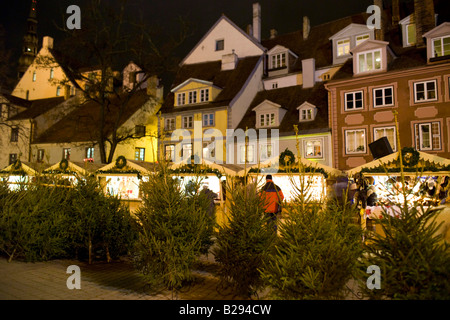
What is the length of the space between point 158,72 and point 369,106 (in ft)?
54.1

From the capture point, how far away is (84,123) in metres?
33.7

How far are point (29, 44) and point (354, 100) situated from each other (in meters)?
66.5

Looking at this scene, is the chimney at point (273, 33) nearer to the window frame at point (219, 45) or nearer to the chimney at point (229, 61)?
the window frame at point (219, 45)

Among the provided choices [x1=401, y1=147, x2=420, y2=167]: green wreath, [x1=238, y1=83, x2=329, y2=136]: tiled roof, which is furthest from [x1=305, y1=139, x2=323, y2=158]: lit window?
[x1=401, y1=147, x2=420, y2=167]: green wreath

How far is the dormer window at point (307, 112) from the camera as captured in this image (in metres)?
24.0

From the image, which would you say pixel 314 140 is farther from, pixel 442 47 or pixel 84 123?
pixel 84 123

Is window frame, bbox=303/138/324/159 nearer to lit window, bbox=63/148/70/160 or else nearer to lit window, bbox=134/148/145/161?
lit window, bbox=134/148/145/161

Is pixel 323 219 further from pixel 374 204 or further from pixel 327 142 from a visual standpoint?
pixel 327 142

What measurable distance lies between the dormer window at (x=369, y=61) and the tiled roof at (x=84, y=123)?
64.6 ft

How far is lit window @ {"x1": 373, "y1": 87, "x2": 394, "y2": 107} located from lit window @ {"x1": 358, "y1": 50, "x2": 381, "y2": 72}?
1.60 metres

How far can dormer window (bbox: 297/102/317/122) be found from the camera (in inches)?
946

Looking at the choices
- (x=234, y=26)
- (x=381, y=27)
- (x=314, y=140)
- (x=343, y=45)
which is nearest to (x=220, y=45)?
(x=234, y=26)
